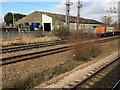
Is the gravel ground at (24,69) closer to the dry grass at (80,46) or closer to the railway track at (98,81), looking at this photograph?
the dry grass at (80,46)

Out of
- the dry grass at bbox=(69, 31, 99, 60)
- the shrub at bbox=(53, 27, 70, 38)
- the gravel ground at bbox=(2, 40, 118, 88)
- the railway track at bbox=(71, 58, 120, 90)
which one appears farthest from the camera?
the shrub at bbox=(53, 27, 70, 38)

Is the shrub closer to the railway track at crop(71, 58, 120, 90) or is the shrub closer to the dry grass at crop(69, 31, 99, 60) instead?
the dry grass at crop(69, 31, 99, 60)

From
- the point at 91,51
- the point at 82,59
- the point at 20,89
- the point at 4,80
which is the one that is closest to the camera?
the point at 20,89

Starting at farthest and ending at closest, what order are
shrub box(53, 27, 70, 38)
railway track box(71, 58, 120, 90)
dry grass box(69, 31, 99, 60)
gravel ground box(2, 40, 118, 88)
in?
shrub box(53, 27, 70, 38) → dry grass box(69, 31, 99, 60) → gravel ground box(2, 40, 118, 88) → railway track box(71, 58, 120, 90)

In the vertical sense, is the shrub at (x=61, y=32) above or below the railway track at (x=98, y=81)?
above

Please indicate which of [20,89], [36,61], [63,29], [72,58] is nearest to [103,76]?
[20,89]

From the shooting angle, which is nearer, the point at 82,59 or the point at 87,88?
the point at 87,88

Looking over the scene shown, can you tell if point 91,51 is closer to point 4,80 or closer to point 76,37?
point 76,37

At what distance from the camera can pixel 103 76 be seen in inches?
452

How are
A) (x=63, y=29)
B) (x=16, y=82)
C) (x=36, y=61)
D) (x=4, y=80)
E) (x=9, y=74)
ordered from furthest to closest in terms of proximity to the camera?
1. (x=63, y=29)
2. (x=36, y=61)
3. (x=9, y=74)
4. (x=4, y=80)
5. (x=16, y=82)

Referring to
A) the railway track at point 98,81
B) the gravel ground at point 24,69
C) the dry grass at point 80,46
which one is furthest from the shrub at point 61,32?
the railway track at point 98,81

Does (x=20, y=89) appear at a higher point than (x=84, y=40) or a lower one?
lower

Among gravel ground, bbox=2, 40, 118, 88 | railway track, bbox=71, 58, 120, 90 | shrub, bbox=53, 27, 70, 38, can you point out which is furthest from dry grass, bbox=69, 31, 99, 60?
shrub, bbox=53, 27, 70, 38

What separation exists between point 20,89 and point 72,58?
9709 mm
